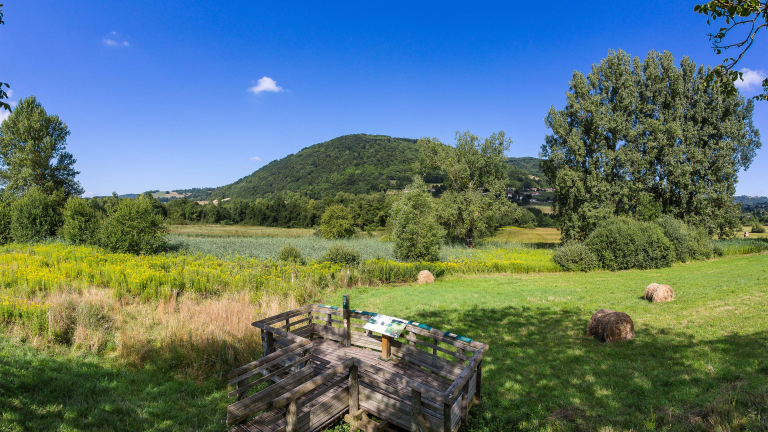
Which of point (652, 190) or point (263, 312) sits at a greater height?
point (652, 190)

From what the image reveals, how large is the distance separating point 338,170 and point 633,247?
271 ft

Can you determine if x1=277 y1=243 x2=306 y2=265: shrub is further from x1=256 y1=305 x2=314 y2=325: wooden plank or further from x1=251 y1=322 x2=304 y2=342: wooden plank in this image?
x1=251 y1=322 x2=304 y2=342: wooden plank

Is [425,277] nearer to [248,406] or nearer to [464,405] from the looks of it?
[464,405]

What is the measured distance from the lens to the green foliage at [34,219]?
23562mm

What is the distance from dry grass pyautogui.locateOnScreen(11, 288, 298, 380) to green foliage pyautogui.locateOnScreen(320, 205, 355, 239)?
2600 centimetres

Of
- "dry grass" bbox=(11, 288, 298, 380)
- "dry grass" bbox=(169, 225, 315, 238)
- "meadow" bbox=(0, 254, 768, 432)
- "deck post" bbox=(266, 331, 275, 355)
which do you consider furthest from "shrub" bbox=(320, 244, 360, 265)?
"dry grass" bbox=(169, 225, 315, 238)

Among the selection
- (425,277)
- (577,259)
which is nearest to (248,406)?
(425,277)

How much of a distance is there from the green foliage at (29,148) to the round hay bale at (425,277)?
1509 inches

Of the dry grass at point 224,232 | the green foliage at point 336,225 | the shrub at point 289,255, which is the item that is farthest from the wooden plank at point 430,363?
the dry grass at point 224,232

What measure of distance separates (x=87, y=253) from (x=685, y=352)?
889 inches

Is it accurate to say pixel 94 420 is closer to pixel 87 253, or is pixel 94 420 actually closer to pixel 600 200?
pixel 87 253

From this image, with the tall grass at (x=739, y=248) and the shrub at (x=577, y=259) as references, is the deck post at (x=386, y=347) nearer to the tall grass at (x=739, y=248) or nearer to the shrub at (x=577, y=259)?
the shrub at (x=577, y=259)

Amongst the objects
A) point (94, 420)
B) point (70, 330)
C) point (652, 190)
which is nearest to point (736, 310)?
point (94, 420)

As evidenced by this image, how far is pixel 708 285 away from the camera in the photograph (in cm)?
1166
